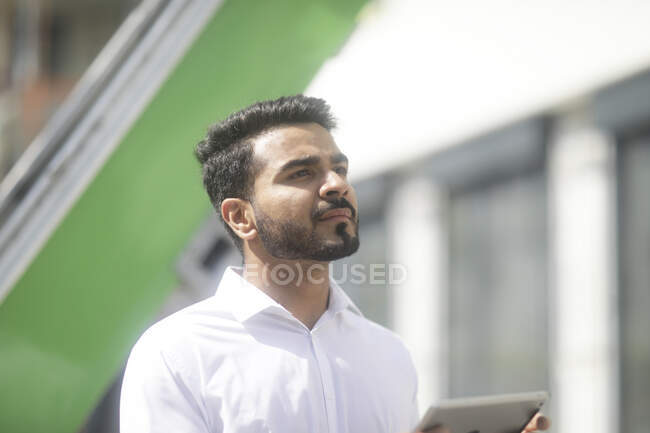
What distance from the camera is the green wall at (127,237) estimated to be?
2.42 m

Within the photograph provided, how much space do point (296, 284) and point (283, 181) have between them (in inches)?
8.0

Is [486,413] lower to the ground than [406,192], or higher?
lower

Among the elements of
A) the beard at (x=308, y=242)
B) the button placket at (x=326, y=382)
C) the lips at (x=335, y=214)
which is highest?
the lips at (x=335, y=214)

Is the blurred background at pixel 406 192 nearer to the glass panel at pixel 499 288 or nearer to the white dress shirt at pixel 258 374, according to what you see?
the glass panel at pixel 499 288

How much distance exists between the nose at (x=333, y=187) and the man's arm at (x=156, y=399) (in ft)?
1.35

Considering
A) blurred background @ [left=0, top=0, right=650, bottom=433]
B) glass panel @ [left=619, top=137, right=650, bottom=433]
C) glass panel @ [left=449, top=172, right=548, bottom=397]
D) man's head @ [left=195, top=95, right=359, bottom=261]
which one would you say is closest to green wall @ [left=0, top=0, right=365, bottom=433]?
blurred background @ [left=0, top=0, right=650, bottom=433]

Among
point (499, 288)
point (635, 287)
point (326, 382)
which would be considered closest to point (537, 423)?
point (326, 382)

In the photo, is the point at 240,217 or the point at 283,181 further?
the point at 240,217

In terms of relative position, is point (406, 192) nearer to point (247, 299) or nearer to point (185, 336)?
point (247, 299)

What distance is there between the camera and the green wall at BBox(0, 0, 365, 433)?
242 cm

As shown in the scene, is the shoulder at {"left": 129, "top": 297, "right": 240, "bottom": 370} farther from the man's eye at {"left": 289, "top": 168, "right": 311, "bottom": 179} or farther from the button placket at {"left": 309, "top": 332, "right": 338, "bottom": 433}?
the man's eye at {"left": 289, "top": 168, "right": 311, "bottom": 179}

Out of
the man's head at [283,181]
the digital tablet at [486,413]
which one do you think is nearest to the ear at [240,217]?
the man's head at [283,181]

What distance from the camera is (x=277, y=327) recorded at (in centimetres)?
190

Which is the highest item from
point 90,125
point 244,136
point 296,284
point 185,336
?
point 90,125
